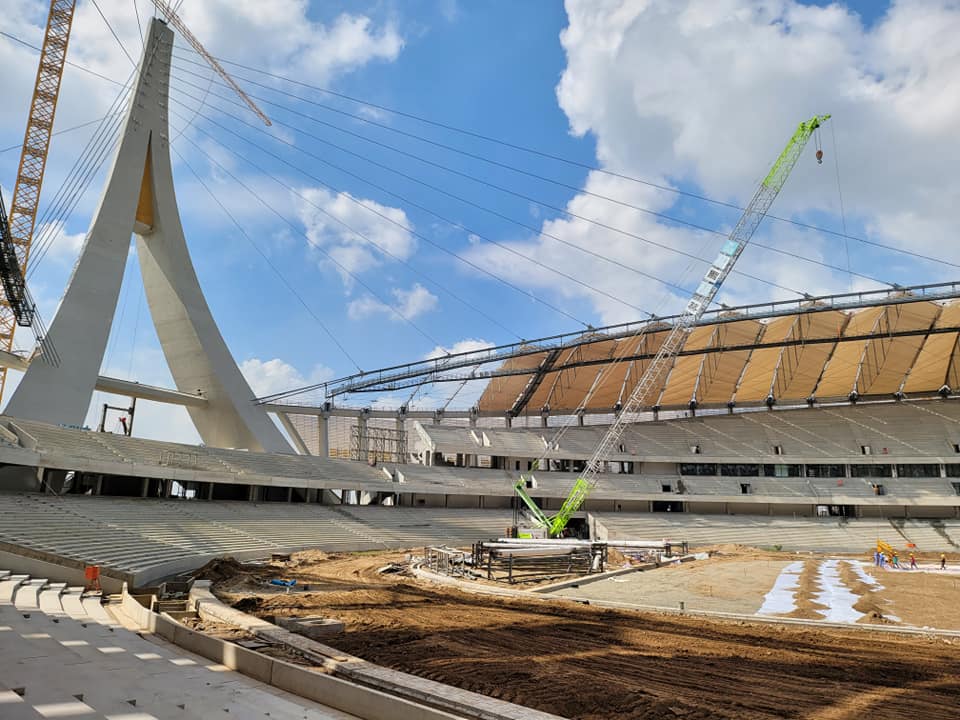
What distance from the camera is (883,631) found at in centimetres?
1455

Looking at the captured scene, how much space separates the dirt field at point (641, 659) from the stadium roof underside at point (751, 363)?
33.2 m

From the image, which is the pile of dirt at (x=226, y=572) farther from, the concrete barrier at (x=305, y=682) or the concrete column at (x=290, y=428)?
the concrete column at (x=290, y=428)

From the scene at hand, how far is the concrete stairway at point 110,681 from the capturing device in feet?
21.2

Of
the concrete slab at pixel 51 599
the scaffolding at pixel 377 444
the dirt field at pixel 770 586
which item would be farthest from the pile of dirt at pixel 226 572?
the scaffolding at pixel 377 444

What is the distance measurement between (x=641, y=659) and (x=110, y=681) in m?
8.52

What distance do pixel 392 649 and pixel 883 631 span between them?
472 inches

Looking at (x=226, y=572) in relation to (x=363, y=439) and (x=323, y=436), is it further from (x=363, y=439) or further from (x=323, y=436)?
(x=363, y=439)

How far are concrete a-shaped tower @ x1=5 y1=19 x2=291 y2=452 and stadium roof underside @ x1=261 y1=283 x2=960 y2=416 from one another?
392 cm

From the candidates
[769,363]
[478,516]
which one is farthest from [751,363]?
[478,516]

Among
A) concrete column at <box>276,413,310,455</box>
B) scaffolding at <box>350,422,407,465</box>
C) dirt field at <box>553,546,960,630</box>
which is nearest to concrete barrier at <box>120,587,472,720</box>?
dirt field at <box>553,546,960,630</box>

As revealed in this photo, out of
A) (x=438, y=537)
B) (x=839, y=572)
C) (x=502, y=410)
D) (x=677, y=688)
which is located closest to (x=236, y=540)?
(x=438, y=537)

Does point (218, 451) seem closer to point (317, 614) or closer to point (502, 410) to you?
point (317, 614)

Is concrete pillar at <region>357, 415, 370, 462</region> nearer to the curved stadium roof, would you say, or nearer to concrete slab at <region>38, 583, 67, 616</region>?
the curved stadium roof

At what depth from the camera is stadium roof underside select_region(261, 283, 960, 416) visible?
48.6 m
